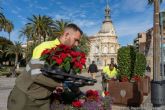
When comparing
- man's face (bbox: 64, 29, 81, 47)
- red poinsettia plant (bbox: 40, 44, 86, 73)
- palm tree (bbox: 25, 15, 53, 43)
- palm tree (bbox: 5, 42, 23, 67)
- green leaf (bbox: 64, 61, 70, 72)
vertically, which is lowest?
green leaf (bbox: 64, 61, 70, 72)

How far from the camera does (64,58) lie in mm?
3881

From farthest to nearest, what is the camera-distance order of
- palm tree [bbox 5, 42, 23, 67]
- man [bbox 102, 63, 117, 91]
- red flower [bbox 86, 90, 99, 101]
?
palm tree [bbox 5, 42, 23, 67]
man [bbox 102, 63, 117, 91]
red flower [bbox 86, 90, 99, 101]

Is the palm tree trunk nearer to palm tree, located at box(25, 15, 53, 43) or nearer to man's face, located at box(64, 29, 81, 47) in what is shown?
man's face, located at box(64, 29, 81, 47)

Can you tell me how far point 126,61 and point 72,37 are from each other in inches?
537

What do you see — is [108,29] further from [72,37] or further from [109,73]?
[72,37]

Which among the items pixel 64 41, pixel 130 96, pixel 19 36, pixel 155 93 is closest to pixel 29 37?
pixel 19 36

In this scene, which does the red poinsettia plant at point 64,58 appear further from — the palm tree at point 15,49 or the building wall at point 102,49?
the building wall at point 102,49

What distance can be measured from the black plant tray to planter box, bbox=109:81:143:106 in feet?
32.3

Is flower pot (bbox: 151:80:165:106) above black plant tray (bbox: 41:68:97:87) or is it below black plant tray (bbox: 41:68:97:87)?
below

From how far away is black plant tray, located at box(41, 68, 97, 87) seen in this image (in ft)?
12.0

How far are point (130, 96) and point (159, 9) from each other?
3805 millimetres

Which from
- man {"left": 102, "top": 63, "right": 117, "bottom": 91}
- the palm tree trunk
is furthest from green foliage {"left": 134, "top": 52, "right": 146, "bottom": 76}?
the palm tree trunk

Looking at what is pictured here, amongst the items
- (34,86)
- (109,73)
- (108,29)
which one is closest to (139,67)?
(109,73)

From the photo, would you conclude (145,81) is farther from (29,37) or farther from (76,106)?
(29,37)
